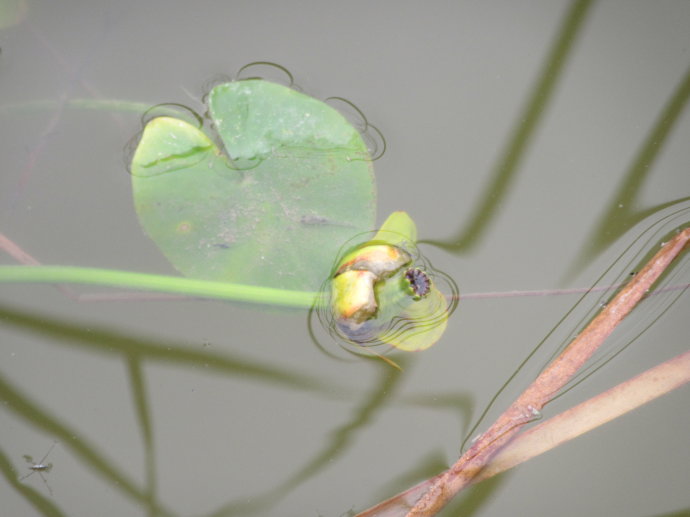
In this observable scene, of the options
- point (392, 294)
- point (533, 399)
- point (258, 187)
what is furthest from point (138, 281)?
point (533, 399)

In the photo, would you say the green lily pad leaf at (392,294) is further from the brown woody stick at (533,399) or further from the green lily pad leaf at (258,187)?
the brown woody stick at (533,399)

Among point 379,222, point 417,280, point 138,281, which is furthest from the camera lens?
point 379,222

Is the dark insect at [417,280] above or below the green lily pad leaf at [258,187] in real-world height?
below

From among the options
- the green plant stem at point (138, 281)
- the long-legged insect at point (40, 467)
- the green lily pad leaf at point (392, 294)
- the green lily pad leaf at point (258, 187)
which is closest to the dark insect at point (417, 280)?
the green lily pad leaf at point (392, 294)

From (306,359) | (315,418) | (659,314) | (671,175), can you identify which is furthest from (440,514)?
(671,175)

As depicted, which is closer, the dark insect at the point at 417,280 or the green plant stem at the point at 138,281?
the green plant stem at the point at 138,281

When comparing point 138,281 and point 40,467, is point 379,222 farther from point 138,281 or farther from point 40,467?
point 40,467

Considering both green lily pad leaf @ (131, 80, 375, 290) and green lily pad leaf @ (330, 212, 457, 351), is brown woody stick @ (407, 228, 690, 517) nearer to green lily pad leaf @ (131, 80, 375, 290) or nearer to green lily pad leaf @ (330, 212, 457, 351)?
green lily pad leaf @ (330, 212, 457, 351)
